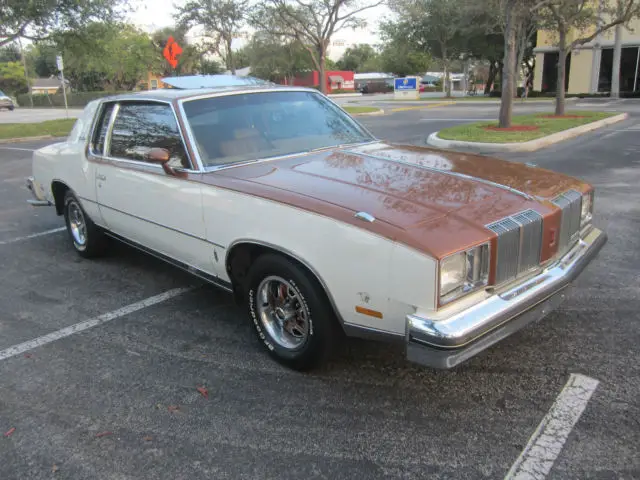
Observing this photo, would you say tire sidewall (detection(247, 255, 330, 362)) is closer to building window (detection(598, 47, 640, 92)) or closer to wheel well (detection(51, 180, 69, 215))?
wheel well (detection(51, 180, 69, 215))

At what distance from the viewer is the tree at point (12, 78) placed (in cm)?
6969

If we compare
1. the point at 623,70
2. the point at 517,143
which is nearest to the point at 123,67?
the point at 623,70

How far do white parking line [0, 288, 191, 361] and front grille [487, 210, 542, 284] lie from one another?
9.31 feet

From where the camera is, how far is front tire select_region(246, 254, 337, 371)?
2.91m

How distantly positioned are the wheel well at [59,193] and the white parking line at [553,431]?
16.5 feet

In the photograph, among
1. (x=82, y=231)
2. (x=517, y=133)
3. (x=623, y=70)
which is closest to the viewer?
(x=82, y=231)

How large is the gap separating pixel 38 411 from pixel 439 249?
2365mm

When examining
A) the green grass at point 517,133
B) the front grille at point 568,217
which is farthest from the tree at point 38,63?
the front grille at point 568,217

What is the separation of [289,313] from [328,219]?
77 cm

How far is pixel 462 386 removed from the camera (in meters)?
3.06

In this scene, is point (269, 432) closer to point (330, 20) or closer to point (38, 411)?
point (38, 411)

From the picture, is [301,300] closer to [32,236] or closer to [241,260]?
[241,260]

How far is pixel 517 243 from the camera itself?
280cm

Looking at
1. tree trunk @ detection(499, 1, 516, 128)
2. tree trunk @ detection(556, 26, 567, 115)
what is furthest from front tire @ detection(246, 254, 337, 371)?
tree trunk @ detection(556, 26, 567, 115)
